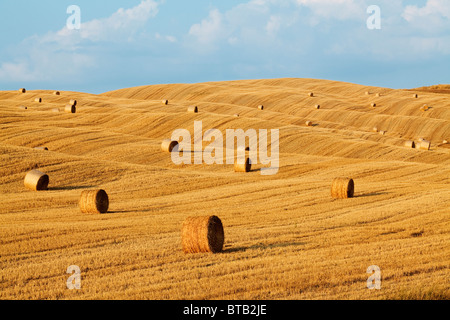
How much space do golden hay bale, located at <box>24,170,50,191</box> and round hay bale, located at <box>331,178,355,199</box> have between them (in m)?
13.1

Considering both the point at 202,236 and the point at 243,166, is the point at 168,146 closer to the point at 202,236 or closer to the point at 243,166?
the point at 243,166

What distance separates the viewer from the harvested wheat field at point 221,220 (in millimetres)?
10961

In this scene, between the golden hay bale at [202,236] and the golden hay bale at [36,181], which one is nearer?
the golden hay bale at [202,236]

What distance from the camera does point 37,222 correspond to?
63.4ft

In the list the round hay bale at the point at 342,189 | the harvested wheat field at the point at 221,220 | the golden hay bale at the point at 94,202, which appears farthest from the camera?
the round hay bale at the point at 342,189

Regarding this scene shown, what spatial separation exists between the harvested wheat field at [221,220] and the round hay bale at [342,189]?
1.05ft

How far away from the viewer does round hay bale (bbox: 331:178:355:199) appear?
24.0m

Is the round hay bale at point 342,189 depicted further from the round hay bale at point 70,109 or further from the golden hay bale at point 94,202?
the round hay bale at point 70,109

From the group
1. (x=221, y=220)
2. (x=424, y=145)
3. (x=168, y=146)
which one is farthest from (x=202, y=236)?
A: (x=424, y=145)

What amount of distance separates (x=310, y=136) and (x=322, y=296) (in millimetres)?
43120

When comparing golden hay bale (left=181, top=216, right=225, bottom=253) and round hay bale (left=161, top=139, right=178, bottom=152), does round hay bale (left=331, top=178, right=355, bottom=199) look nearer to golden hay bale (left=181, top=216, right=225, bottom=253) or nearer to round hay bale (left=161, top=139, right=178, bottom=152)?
golden hay bale (left=181, top=216, right=225, bottom=253)

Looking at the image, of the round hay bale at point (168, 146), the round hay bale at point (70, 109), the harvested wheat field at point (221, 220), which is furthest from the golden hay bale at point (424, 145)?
the round hay bale at point (70, 109)

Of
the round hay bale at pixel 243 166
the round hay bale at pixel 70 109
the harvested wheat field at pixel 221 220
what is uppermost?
the round hay bale at pixel 70 109
